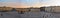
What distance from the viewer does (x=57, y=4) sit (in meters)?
0.87

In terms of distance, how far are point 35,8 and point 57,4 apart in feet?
0.74

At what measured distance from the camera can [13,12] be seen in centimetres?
86

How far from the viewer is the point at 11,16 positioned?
88 cm

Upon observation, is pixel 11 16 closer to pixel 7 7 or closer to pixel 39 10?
pixel 7 7

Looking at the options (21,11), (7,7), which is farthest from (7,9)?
(21,11)

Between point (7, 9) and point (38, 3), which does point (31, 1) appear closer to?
point (38, 3)

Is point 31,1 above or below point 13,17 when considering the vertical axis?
above

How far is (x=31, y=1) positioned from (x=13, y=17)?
24 centimetres

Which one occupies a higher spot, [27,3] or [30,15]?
[27,3]

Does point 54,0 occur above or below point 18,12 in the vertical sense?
above

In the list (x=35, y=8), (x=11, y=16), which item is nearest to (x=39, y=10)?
(x=35, y=8)

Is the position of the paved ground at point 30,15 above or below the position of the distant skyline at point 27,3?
below

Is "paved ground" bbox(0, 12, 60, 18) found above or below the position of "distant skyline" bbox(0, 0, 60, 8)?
below

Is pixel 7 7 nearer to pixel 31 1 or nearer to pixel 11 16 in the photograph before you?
pixel 11 16
